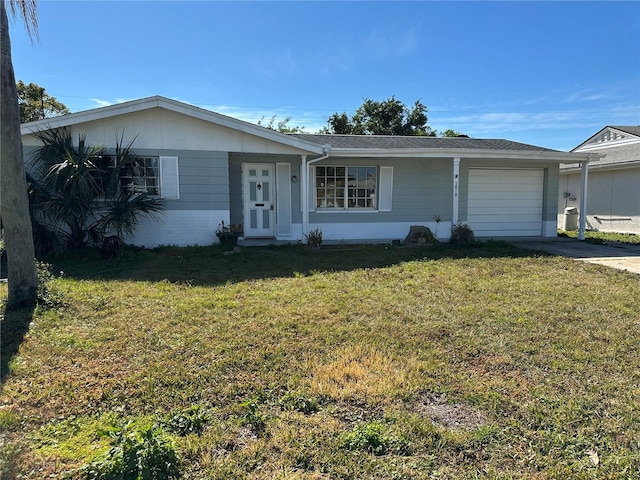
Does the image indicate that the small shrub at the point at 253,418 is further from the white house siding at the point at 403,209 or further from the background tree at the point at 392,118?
the background tree at the point at 392,118

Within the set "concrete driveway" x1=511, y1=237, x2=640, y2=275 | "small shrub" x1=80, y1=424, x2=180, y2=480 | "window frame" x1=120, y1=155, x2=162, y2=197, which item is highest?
"window frame" x1=120, y1=155, x2=162, y2=197

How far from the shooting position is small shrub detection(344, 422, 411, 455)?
235 centimetres

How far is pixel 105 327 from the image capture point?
4289 millimetres

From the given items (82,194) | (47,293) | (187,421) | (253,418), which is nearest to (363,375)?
(253,418)

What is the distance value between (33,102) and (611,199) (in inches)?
1411

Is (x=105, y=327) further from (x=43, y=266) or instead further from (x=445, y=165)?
(x=445, y=165)

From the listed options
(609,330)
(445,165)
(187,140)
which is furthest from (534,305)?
(187,140)

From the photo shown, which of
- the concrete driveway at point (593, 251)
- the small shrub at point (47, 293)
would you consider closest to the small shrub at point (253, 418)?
the small shrub at point (47, 293)

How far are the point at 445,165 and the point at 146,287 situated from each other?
9.36m

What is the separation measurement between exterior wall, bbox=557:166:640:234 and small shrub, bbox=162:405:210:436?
1648cm

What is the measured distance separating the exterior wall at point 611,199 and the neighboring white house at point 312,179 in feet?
12.3

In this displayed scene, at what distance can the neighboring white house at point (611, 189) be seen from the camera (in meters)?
14.0

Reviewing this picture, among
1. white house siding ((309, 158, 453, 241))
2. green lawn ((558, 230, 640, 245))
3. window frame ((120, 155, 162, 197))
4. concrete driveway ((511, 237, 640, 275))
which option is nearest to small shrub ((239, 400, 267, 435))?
concrete driveway ((511, 237, 640, 275))

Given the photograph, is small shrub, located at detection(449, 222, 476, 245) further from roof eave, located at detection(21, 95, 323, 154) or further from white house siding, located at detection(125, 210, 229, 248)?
white house siding, located at detection(125, 210, 229, 248)
